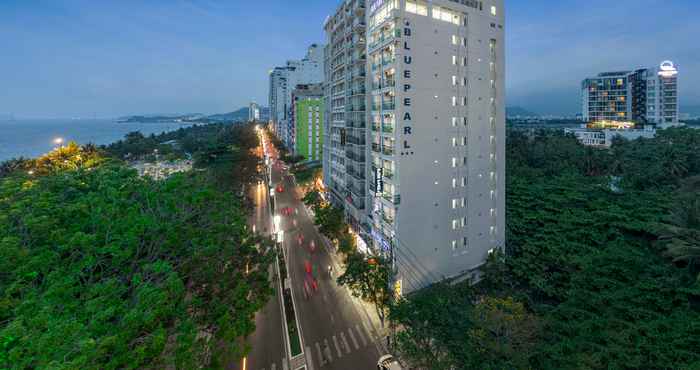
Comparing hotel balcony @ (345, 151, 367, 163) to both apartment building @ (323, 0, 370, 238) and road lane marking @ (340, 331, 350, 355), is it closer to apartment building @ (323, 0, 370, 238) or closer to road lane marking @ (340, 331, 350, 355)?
apartment building @ (323, 0, 370, 238)

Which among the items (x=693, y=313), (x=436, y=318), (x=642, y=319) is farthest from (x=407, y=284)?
(x=693, y=313)

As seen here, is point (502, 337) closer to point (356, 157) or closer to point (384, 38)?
point (356, 157)

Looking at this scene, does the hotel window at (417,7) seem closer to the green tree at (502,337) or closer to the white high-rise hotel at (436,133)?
the white high-rise hotel at (436,133)

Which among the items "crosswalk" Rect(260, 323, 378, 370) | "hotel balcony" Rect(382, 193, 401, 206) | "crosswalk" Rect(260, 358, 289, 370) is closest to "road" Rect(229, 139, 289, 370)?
"crosswalk" Rect(260, 358, 289, 370)

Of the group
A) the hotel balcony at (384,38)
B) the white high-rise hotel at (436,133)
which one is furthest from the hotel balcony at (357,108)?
the hotel balcony at (384,38)

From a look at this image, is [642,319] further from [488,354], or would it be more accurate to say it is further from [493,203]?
[493,203]

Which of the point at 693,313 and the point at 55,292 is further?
the point at 693,313

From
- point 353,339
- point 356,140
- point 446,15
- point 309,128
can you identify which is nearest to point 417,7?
point 446,15
